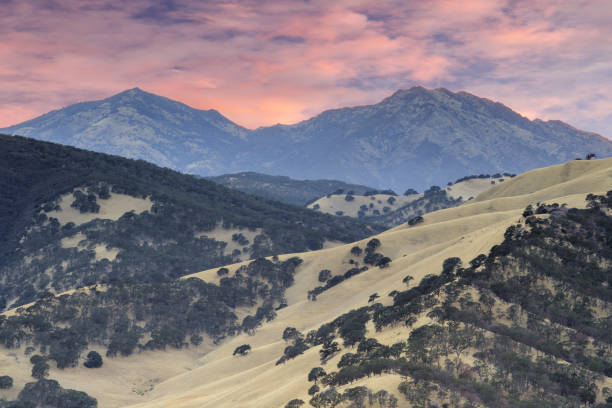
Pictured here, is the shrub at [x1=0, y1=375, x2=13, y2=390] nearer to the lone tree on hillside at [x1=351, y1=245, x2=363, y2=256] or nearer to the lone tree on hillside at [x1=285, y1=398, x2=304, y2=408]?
the lone tree on hillside at [x1=285, y1=398, x2=304, y2=408]

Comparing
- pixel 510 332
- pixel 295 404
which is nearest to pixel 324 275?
pixel 510 332

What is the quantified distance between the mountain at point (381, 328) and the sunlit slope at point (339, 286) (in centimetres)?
38

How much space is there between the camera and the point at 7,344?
6644 centimetres

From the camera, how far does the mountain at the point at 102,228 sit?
12156 centimetres

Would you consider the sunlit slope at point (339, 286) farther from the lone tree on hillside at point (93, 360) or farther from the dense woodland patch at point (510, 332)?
the lone tree on hillside at point (93, 360)

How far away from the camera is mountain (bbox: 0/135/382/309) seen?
4786 inches

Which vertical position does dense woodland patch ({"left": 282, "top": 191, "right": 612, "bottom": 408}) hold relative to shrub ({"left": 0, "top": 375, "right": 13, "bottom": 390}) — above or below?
above

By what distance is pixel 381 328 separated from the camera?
46125 mm

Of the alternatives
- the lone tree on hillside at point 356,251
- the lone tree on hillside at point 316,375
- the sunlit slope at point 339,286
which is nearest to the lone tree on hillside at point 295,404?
the sunlit slope at point 339,286

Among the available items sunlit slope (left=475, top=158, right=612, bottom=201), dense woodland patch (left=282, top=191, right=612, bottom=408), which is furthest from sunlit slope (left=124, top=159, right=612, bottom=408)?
dense woodland patch (left=282, top=191, right=612, bottom=408)

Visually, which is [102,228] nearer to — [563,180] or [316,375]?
[316,375]

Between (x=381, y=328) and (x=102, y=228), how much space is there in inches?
4280

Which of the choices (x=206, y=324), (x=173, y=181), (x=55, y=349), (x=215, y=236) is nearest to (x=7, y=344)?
(x=55, y=349)

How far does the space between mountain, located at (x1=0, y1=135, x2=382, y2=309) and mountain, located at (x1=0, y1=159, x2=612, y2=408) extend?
2980 centimetres
